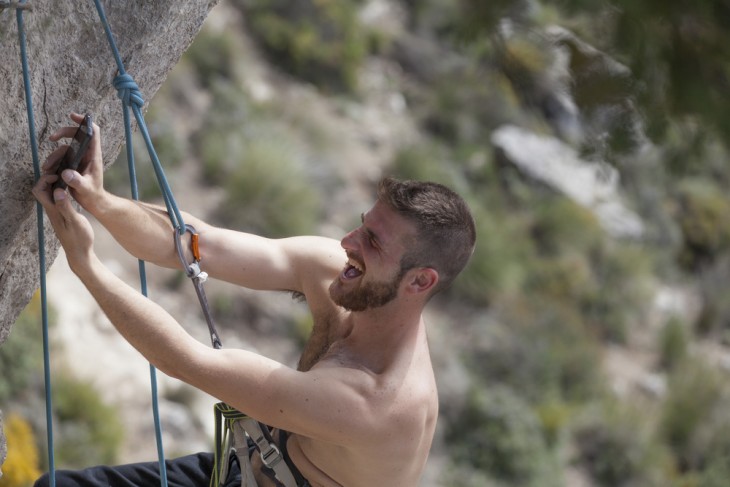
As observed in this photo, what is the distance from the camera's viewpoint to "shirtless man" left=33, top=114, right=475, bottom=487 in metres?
2.33

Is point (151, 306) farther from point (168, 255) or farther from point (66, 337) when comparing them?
point (66, 337)

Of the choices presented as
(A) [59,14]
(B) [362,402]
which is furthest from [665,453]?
(A) [59,14]

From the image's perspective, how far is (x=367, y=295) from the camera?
2697mm

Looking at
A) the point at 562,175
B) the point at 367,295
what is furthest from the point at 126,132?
the point at 562,175

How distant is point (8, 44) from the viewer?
2.38 meters

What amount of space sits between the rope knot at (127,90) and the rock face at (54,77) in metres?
0.10

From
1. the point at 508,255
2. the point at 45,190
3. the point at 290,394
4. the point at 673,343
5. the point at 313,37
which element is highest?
the point at 313,37

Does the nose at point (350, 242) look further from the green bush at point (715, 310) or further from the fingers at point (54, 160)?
the green bush at point (715, 310)

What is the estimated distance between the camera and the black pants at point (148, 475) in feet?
9.73

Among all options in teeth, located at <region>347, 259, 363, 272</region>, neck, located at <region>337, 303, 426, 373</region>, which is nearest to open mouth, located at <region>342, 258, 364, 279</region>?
teeth, located at <region>347, 259, 363, 272</region>

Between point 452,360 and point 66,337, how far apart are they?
166 inches

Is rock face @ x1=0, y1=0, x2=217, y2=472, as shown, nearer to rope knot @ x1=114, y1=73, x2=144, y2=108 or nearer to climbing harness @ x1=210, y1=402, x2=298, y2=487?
rope knot @ x1=114, y1=73, x2=144, y2=108

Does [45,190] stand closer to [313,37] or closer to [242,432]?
[242,432]

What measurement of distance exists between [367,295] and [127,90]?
0.84 meters
